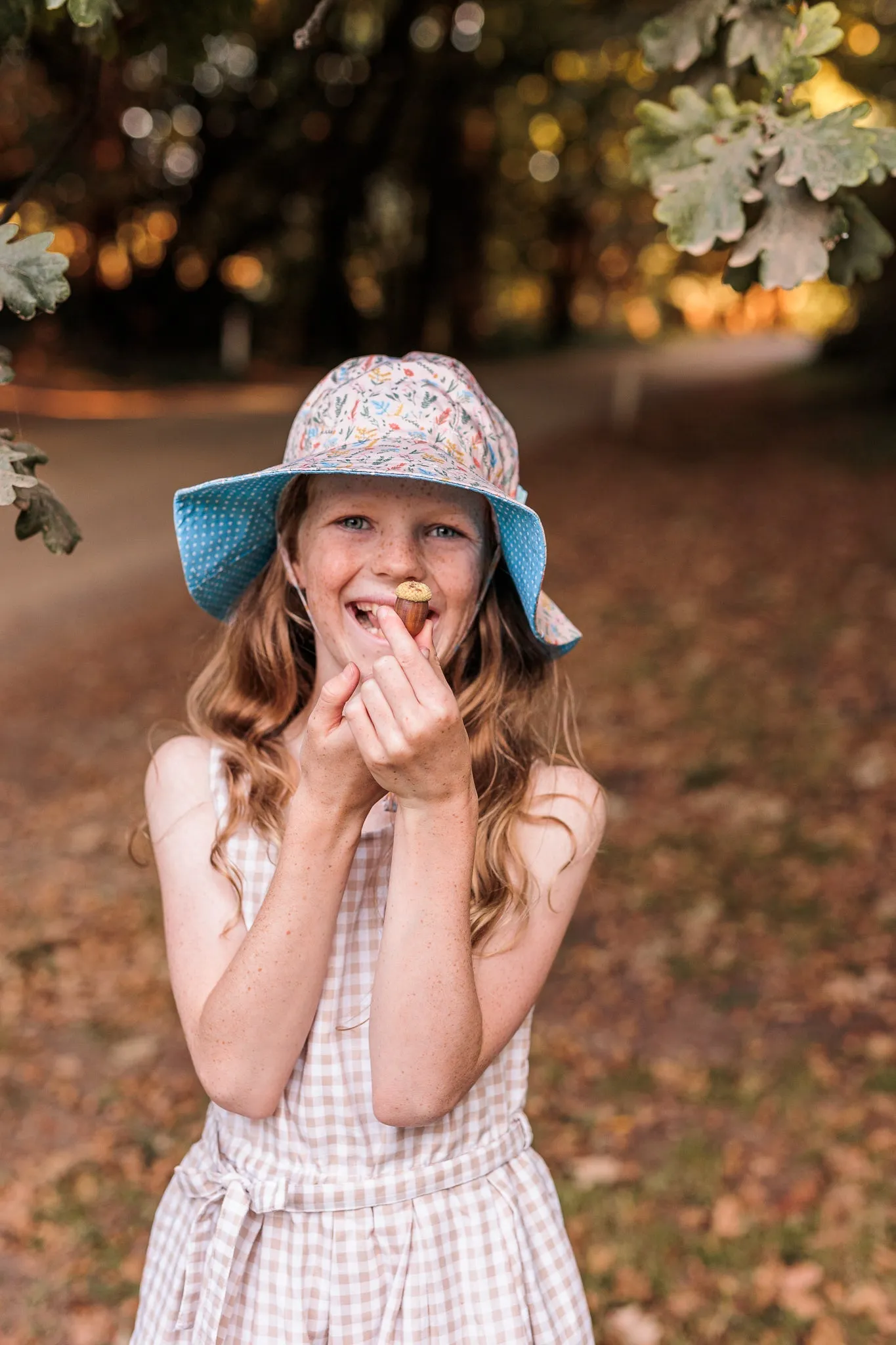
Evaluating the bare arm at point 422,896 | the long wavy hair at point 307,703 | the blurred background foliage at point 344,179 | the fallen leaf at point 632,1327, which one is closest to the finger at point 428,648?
the bare arm at point 422,896

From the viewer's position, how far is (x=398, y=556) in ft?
5.71

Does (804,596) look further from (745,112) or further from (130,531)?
(745,112)

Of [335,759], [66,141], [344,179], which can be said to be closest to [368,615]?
[335,759]

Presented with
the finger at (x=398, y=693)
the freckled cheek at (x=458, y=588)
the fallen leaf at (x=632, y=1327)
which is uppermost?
the freckled cheek at (x=458, y=588)

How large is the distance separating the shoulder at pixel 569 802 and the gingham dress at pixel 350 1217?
25 cm

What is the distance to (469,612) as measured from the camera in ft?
6.01

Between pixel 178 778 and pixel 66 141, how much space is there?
1352 millimetres

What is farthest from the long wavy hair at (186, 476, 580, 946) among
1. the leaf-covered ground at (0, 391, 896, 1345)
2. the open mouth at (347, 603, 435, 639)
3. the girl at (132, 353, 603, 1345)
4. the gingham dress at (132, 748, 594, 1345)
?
the leaf-covered ground at (0, 391, 896, 1345)

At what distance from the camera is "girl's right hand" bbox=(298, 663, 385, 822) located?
153cm

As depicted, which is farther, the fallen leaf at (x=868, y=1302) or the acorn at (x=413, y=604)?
the fallen leaf at (x=868, y=1302)

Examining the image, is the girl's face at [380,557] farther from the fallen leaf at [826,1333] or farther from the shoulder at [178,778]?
the fallen leaf at [826,1333]

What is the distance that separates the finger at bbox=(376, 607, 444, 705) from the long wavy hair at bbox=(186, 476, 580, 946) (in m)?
0.43

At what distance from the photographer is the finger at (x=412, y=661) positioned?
4.82 ft

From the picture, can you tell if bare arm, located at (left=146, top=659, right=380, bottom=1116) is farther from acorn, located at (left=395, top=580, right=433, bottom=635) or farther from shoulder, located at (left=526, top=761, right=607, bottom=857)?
shoulder, located at (left=526, top=761, right=607, bottom=857)
